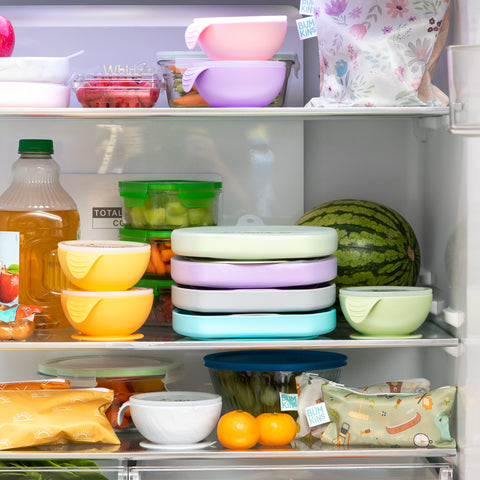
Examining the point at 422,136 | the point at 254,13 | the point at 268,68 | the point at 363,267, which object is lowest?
the point at 363,267

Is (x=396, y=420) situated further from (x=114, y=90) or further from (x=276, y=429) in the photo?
(x=114, y=90)

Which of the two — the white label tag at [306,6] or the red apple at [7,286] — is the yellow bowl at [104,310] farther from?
the white label tag at [306,6]

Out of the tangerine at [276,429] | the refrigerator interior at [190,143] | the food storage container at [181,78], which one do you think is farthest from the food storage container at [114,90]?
the tangerine at [276,429]

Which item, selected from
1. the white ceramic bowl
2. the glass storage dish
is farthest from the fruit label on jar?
the glass storage dish

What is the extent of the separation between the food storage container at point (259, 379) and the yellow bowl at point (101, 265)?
265mm

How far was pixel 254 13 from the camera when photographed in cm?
183

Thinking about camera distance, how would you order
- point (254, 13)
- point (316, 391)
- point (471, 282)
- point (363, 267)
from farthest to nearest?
point (254, 13) → point (363, 267) → point (316, 391) → point (471, 282)

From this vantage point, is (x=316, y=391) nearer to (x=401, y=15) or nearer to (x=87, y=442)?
(x=87, y=442)

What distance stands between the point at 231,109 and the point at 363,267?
1.44ft

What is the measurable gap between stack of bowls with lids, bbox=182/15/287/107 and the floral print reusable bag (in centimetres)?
11

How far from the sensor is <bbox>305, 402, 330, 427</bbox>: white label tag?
5.01 ft

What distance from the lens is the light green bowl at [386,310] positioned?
4.91 feet

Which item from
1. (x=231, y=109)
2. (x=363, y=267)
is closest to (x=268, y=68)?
(x=231, y=109)

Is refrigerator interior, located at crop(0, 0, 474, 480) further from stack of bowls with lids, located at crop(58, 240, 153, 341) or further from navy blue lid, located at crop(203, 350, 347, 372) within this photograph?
stack of bowls with lids, located at crop(58, 240, 153, 341)
